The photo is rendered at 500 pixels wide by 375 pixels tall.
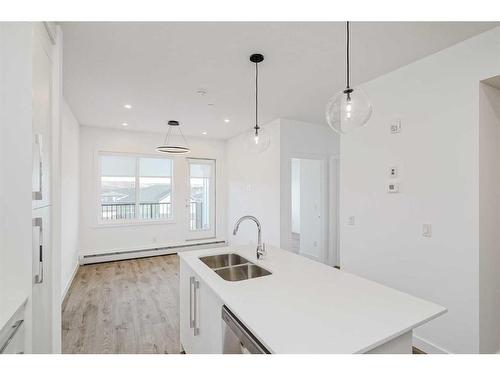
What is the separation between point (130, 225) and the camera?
5215 millimetres

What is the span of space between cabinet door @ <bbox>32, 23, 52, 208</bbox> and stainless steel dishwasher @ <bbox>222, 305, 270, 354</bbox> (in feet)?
3.72

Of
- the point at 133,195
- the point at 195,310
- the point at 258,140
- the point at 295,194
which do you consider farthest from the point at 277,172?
the point at 295,194

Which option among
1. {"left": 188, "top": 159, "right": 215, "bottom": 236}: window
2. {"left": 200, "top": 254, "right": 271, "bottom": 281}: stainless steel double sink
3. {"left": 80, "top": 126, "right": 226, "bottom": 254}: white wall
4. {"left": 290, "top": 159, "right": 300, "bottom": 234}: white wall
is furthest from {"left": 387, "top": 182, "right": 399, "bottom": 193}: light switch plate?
{"left": 290, "top": 159, "right": 300, "bottom": 234}: white wall

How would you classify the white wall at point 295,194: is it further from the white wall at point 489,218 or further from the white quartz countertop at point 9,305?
the white quartz countertop at point 9,305

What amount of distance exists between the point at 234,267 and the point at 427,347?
5.99 ft

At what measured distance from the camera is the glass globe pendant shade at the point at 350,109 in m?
1.50

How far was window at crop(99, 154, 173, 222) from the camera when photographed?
202 inches

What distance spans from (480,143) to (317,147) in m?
2.71

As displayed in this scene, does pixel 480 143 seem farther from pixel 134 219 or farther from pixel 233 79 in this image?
pixel 134 219

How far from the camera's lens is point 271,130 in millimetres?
4418

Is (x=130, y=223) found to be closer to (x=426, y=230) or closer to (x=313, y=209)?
(x=313, y=209)

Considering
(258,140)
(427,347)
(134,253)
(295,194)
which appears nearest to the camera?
(427,347)

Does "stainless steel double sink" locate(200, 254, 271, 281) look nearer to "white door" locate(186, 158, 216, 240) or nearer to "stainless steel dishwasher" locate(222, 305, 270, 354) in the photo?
"stainless steel dishwasher" locate(222, 305, 270, 354)
